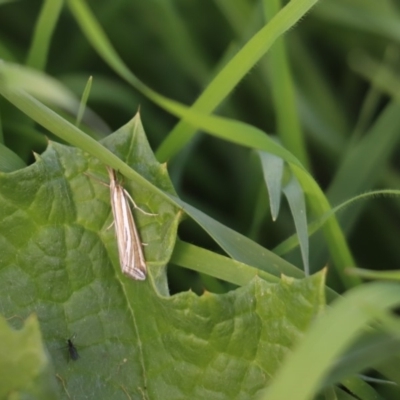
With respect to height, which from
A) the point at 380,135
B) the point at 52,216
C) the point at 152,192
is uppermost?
the point at 380,135

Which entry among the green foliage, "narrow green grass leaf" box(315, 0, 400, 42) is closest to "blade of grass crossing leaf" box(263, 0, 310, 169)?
the green foliage

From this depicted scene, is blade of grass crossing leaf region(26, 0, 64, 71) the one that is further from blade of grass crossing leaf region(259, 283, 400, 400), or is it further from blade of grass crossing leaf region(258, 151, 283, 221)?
blade of grass crossing leaf region(259, 283, 400, 400)

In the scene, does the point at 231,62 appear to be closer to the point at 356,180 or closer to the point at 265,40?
the point at 265,40

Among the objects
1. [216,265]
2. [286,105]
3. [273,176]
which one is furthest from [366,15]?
[216,265]

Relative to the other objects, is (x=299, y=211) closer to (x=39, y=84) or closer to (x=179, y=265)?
(x=179, y=265)

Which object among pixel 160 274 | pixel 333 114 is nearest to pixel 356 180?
pixel 333 114

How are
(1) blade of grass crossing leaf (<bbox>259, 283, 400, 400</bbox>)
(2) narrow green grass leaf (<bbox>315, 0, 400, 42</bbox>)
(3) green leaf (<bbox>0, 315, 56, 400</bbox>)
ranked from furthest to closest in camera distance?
(2) narrow green grass leaf (<bbox>315, 0, 400, 42</bbox>)
(3) green leaf (<bbox>0, 315, 56, 400</bbox>)
(1) blade of grass crossing leaf (<bbox>259, 283, 400, 400</bbox>)
